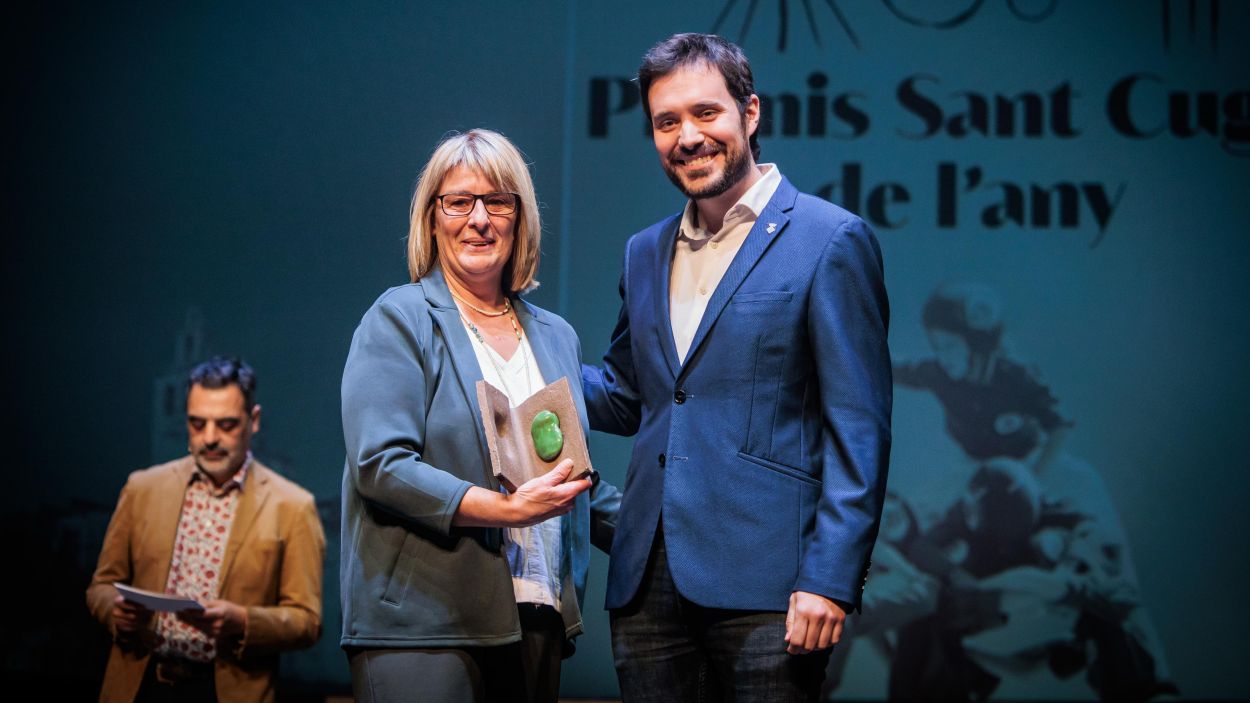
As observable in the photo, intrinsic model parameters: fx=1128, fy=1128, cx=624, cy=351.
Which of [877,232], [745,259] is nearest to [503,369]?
[745,259]

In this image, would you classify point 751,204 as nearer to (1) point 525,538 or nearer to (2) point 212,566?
(1) point 525,538

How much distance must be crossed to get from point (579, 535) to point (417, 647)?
0.42 metres

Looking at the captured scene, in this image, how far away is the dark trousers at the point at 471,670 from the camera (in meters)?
1.89

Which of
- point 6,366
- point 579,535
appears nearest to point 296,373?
point 6,366

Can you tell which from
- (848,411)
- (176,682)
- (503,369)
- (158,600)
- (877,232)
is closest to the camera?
(848,411)

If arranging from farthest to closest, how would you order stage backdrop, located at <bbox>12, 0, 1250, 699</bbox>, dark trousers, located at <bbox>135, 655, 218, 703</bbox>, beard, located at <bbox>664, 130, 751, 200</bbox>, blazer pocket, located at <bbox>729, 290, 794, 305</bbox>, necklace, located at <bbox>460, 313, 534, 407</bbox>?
stage backdrop, located at <bbox>12, 0, 1250, 699</bbox>
dark trousers, located at <bbox>135, 655, 218, 703</bbox>
necklace, located at <bbox>460, 313, 534, 407</bbox>
beard, located at <bbox>664, 130, 751, 200</bbox>
blazer pocket, located at <bbox>729, 290, 794, 305</bbox>

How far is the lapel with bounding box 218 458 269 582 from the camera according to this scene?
10.5 feet

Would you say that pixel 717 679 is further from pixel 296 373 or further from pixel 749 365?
pixel 296 373

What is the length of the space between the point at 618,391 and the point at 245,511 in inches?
61.0

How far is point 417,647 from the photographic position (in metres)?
1.90

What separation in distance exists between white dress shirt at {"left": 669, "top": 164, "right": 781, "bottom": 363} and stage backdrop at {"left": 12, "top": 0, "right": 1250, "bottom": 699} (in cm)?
260

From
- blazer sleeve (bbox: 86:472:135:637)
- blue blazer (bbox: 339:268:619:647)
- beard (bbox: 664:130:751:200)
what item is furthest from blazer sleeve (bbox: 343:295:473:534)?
blazer sleeve (bbox: 86:472:135:637)

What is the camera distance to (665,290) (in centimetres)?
200

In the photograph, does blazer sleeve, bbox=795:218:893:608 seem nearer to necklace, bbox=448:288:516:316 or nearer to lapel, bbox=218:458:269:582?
necklace, bbox=448:288:516:316
